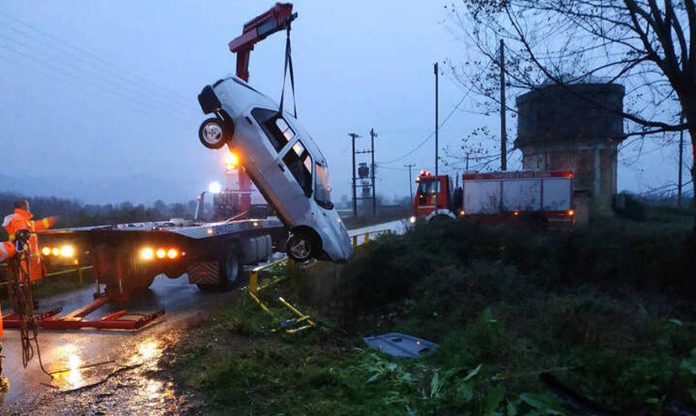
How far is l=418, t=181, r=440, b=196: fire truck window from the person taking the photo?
1970 centimetres

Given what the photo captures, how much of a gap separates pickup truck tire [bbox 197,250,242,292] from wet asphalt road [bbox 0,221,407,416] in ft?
4.29

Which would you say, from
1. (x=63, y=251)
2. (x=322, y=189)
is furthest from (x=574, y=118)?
(x=63, y=251)

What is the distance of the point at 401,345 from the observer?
6.65 metres

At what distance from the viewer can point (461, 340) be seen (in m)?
5.45

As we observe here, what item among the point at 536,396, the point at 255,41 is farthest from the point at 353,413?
the point at 255,41

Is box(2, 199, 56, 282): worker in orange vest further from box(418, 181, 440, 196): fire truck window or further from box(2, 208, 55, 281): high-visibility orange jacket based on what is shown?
box(418, 181, 440, 196): fire truck window

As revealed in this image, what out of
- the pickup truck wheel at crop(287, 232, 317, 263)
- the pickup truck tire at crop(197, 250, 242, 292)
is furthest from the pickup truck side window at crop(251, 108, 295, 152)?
the pickup truck tire at crop(197, 250, 242, 292)

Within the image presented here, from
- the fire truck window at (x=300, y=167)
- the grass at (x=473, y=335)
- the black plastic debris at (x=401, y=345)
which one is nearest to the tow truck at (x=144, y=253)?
the fire truck window at (x=300, y=167)

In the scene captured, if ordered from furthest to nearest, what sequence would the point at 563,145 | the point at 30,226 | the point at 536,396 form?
the point at 563,145
the point at 30,226
the point at 536,396

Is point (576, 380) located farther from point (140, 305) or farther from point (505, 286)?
point (140, 305)

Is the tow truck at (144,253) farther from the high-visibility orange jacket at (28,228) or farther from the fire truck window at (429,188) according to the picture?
the fire truck window at (429,188)

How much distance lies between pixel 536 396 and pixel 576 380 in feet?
2.30

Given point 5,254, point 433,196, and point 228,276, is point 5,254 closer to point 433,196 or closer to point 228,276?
point 228,276

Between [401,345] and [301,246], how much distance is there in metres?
3.01
